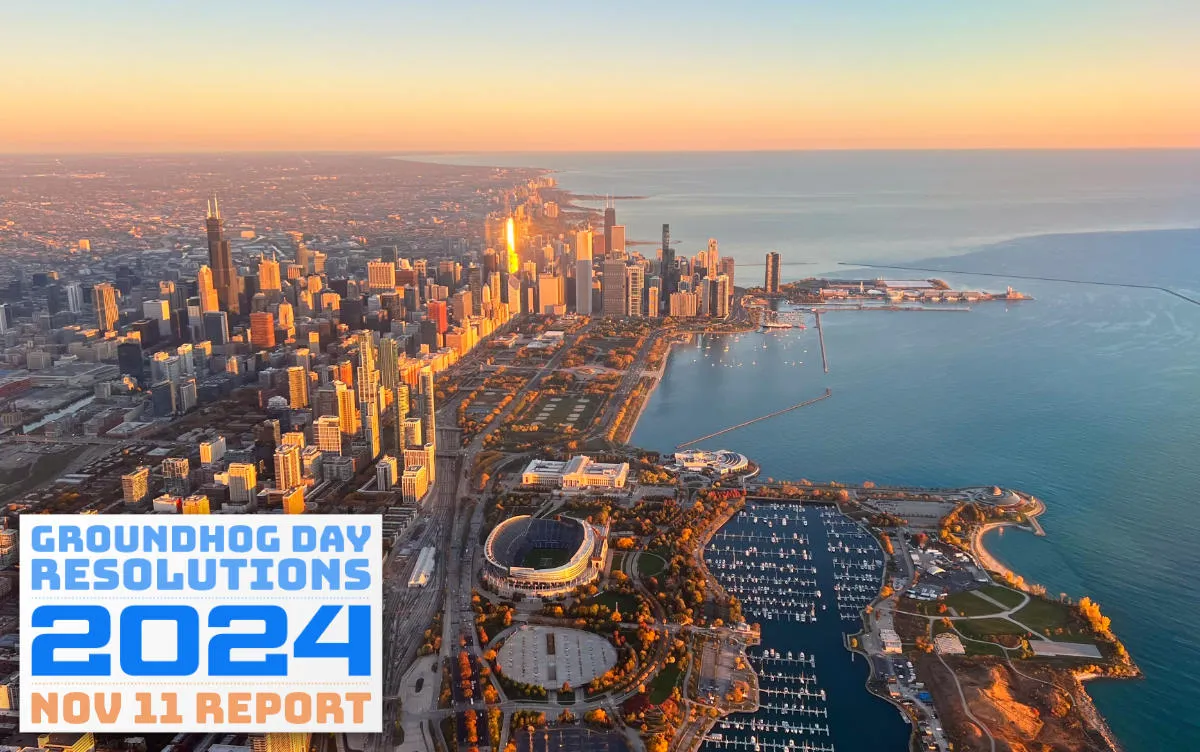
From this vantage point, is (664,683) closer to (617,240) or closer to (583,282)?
(583,282)

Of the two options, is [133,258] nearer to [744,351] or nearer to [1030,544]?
[744,351]

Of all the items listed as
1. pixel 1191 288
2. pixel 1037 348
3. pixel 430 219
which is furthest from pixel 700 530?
pixel 430 219

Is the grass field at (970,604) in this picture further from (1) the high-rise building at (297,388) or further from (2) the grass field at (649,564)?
(1) the high-rise building at (297,388)

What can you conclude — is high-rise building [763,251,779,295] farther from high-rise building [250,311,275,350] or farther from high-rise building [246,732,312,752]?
high-rise building [246,732,312,752]

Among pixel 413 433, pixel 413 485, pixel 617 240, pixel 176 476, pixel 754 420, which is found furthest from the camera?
pixel 617 240

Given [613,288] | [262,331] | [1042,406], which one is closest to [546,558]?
[1042,406]

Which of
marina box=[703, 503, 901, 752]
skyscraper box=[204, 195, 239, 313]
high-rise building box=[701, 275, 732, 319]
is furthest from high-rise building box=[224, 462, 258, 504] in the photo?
high-rise building box=[701, 275, 732, 319]

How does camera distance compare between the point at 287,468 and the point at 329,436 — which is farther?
the point at 329,436
